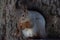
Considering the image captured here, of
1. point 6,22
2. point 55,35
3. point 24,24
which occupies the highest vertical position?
point 6,22

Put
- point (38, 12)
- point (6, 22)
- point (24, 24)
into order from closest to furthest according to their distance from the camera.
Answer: point (6, 22) < point (24, 24) < point (38, 12)

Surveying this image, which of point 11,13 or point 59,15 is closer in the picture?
point 11,13

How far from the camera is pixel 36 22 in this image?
350 centimetres

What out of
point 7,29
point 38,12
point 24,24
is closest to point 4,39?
point 7,29

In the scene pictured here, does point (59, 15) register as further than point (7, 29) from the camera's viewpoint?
Yes

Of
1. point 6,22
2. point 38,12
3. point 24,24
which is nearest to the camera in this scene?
point 6,22

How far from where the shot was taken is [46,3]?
378cm

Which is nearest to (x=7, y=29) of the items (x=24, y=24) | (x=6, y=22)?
(x=6, y=22)

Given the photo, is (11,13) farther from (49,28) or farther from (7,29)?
(49,28)

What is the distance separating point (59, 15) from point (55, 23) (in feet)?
0.55

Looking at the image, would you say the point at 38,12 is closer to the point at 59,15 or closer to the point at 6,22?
the point at 59,15

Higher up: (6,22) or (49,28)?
(6,22)

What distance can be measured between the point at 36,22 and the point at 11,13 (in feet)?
6.58

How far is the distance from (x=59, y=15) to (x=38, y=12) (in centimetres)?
42
